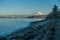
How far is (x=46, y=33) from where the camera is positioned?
3592 millimetres

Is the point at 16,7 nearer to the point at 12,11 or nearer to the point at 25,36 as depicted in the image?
the point at 12,11

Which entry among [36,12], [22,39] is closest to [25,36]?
[22,39]

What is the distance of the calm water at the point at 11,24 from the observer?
3490 millimetres

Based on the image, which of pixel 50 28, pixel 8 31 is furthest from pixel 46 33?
pixel 8 31

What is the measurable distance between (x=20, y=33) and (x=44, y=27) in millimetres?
226

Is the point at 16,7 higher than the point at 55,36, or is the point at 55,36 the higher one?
the point at 16,7

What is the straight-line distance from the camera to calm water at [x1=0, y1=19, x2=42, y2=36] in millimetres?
3490

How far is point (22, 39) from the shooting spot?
358 cm

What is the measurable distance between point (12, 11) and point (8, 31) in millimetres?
186

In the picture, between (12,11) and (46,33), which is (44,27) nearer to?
(46,33)

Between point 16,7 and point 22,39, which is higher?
point 16,7

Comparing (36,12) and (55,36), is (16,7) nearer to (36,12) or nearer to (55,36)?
(36,12)

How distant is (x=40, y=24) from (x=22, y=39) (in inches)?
9.2

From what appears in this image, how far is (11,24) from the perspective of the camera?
3.51m
